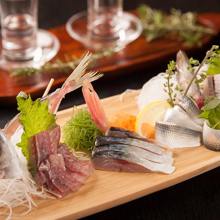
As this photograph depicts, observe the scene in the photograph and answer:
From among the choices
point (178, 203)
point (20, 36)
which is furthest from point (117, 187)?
point (20, 36)

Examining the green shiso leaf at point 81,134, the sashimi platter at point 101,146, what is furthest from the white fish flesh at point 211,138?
the green shiso leaf at point 81,134

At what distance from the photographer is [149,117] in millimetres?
2193

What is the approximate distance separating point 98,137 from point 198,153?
0.30 metres

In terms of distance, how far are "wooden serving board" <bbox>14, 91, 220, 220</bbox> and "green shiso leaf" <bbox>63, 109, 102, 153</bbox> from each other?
0.36ft

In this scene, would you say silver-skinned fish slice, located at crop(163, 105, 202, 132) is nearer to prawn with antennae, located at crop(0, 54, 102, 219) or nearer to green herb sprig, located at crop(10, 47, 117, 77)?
prawn with antennae, located at crop(0, 54, 102, 219)

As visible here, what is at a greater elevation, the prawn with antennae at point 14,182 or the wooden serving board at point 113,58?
the wooden serving board at point 113,58

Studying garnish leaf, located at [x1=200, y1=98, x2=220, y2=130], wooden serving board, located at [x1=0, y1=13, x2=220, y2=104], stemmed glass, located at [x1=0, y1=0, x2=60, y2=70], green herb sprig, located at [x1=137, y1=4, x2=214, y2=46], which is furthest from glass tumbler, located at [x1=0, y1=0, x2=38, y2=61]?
garnish leaf, located at [x1=200, y1=98, x2=220, y2=130]

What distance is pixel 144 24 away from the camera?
9.77 ft

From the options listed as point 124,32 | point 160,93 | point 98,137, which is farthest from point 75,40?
point 98,137

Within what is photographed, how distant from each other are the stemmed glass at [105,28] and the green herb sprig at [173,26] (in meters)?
0.05

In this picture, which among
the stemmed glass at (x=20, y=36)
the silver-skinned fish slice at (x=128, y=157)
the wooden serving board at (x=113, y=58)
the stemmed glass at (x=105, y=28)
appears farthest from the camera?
the stemmed glass at (x=105, y=28)

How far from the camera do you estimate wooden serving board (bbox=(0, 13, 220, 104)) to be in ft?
8.22

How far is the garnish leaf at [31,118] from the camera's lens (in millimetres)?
1966

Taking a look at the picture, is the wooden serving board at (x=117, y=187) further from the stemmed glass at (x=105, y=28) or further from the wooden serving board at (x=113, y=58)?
the stemmed glass at (x=105, y=28)
